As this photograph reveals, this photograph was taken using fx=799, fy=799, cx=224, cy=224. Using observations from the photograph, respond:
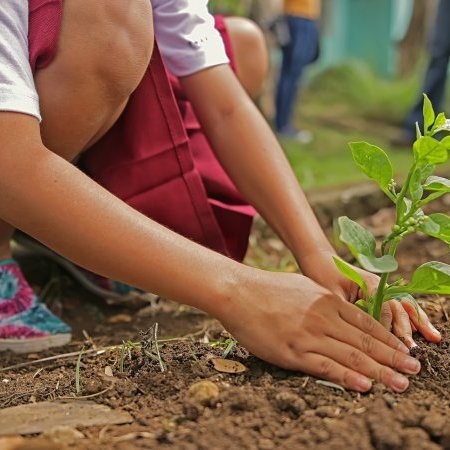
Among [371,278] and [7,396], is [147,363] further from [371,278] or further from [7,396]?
[371,278]

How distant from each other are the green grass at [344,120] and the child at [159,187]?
1.35 metres

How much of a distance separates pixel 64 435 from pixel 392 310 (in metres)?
0.64

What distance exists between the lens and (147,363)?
1.45 metres

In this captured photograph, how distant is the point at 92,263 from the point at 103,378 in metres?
0.23

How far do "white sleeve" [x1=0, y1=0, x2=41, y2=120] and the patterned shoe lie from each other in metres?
0.68

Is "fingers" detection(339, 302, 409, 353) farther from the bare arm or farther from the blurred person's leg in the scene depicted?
the blurred person's leg

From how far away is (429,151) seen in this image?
1.27 metres

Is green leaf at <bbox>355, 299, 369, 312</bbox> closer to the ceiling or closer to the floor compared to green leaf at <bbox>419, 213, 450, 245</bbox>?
closer to the floor

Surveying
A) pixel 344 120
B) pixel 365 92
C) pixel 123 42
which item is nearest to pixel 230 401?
pixel 123 42

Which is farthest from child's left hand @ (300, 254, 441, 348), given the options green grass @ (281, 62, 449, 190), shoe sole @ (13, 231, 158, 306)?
green grass @ (281, 62, 449, 190)

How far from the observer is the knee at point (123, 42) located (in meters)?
1.63

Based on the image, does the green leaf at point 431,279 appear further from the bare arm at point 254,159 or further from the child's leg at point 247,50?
the child's leg at point 247,50

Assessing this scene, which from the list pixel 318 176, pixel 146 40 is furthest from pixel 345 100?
pixel 146 40

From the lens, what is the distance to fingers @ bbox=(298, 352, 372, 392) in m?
1.27
